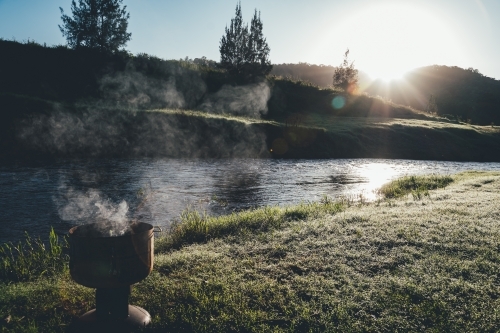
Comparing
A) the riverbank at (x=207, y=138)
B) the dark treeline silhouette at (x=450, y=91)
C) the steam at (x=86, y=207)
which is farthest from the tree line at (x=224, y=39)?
the dark treeline silhouette at (x=450, y=91)

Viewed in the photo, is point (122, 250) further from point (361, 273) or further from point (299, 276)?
point (361, 273)

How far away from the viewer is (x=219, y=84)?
151 feet

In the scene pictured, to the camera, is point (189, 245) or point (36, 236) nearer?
point (189, 245)

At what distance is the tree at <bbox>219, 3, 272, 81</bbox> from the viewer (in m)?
51.1

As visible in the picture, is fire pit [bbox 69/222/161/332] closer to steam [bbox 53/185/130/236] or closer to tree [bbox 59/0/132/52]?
steam [bbox 53/185/130/236]

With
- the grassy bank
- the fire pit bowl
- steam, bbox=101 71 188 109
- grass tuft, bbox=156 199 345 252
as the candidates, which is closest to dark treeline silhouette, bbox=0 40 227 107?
steam, bbox=101 71 188 109

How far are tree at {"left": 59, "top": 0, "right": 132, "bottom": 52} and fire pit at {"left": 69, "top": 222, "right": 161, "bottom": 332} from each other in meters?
41.7

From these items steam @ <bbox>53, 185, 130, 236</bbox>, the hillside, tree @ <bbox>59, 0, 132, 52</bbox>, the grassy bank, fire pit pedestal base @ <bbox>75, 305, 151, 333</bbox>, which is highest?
tree @ <bbox>59, 0, 132, 52</bbox>

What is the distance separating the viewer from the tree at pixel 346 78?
60.1m

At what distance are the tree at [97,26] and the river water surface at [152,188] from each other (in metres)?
25.0

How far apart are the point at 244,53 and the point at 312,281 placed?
164 ft

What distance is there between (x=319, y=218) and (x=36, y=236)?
24.8ft

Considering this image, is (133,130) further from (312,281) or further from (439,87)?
(439,87)

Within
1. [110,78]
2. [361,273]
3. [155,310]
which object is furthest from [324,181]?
[110,78]
